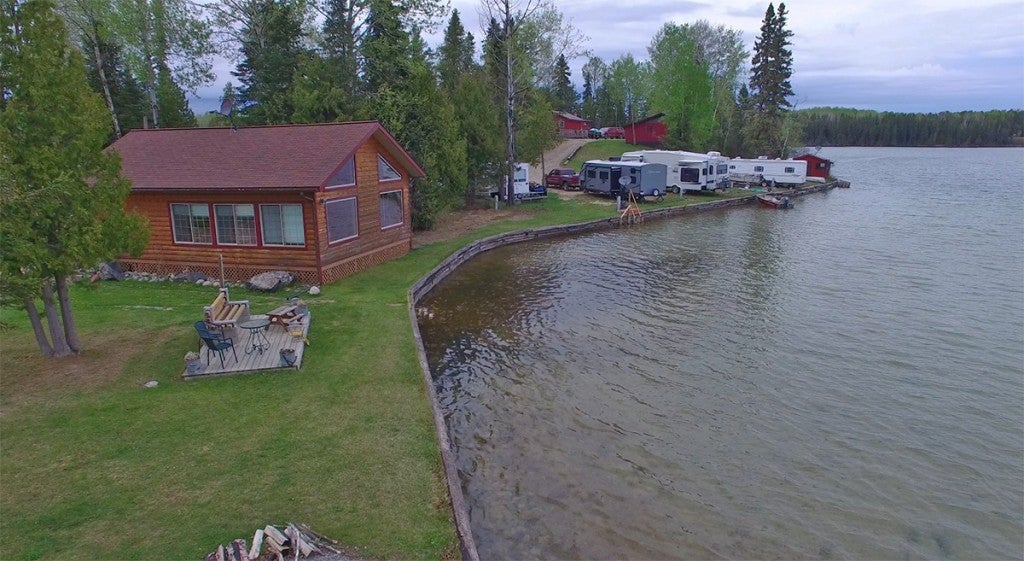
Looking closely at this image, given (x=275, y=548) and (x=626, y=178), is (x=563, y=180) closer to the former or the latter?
(x=626, y=178)

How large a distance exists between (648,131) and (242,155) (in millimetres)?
61881

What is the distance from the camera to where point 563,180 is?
1911 inches

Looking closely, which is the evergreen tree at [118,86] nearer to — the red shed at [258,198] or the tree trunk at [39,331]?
the red shed at [258,198]

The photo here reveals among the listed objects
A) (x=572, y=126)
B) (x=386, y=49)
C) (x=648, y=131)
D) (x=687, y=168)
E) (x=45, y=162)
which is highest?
(x=572, y=126)

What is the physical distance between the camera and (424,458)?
9.31 m

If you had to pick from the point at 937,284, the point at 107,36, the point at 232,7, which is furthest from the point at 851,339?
the point at 107,36

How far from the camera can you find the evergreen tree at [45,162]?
35.6ft

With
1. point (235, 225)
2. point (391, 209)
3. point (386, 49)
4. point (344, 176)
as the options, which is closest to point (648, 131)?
point (386, 49)

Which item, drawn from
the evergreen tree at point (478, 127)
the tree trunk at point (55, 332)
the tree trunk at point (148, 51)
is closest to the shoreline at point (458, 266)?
the evergreen tree at point (478, 127)

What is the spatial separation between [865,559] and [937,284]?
18.5 m

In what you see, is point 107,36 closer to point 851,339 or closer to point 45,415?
point 45,415

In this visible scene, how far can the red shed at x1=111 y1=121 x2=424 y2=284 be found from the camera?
18.8 metres

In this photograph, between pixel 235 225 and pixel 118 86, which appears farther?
pixel 118 86

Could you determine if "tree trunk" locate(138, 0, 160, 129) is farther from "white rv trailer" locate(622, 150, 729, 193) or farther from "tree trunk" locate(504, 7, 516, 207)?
"white rv trailer" locate(622, 150, 729, 193)
